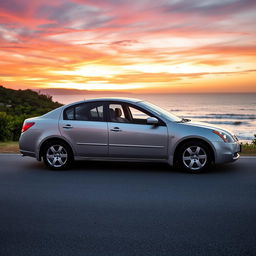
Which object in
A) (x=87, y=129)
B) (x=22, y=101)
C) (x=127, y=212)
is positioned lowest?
(x=127, y=212)

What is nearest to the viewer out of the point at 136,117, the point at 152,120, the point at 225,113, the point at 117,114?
the point at 152,120

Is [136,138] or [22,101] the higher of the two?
[22,101]

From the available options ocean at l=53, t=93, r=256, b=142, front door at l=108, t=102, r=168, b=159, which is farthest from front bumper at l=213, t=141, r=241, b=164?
ocean at l=53, t=93, r=256, b=142

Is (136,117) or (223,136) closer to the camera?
(223,136)

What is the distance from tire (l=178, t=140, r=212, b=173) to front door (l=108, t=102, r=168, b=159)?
399 millimetres

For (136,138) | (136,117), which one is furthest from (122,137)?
(136,117)

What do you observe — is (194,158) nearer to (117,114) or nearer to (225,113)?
(117,114)

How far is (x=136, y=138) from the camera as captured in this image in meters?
9.33

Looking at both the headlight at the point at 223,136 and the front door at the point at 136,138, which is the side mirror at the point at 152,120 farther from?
the headlight at the point at 223,136

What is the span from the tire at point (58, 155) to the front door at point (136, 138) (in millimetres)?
969

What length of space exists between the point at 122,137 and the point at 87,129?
805 millimetres

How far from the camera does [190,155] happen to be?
9211mm

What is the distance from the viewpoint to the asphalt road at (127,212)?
4.67 meters

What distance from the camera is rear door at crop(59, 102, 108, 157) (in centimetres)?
952
